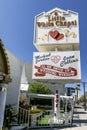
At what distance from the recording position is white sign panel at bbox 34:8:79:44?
22.1 meters

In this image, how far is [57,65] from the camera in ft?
69.7

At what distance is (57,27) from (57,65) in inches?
164

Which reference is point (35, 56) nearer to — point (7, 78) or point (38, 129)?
point (38, 129)

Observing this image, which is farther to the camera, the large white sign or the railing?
the large white sign

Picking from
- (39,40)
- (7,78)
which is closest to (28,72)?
(39,40)

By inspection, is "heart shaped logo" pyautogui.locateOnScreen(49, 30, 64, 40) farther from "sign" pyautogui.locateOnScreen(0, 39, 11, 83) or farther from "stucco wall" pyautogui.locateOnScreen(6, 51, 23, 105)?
"sign" pyautogui.locateOnScreen(0, 39, 11, 83)

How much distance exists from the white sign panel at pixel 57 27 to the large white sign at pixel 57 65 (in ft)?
5.04

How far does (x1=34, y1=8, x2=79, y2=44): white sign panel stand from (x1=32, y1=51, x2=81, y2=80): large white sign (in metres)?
1.53

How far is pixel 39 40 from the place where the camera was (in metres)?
22.5

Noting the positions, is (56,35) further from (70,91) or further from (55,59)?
(70,91)

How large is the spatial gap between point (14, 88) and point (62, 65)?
723 centimetres

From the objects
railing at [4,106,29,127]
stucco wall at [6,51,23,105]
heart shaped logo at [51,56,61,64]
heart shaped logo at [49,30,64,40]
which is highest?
heart shaped logo at [49,30,64,40]

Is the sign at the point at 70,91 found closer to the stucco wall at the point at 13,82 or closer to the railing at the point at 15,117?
the stucco wall at the point at 13,82

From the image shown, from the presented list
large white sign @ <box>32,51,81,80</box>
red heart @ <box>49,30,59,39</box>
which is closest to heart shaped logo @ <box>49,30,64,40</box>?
red heart @ <box>49,30,59,39</box>
